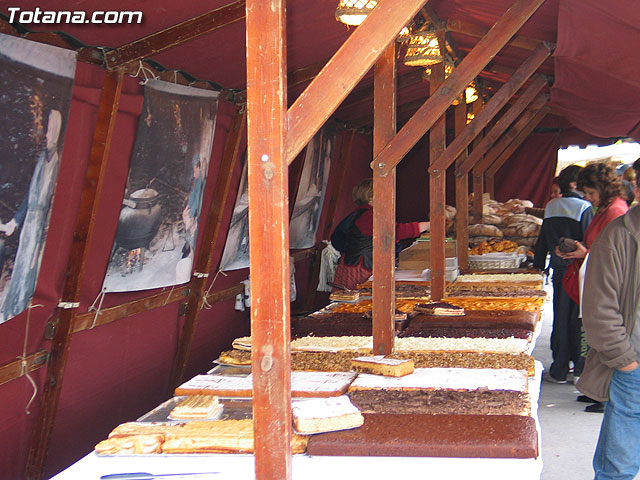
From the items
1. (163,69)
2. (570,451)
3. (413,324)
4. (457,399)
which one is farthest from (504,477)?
(163,69)

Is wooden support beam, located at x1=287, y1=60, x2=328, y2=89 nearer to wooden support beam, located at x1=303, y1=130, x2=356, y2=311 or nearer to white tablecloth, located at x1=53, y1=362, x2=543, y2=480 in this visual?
wooden support beam, located at x1=303, y1=130, x2=356, y2=311

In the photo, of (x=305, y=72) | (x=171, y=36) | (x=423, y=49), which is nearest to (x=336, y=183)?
(x=305, y=72)

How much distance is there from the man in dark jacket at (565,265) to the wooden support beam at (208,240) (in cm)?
322

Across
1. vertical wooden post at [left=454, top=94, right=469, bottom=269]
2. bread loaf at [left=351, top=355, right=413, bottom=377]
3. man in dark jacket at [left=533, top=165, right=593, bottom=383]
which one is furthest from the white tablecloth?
vertical wooden post at [left=454, top=94, right=469, bottom=269]

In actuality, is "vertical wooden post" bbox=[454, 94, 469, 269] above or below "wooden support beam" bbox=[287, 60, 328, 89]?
below

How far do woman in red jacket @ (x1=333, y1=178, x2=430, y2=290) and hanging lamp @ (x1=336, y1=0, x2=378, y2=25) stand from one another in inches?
117

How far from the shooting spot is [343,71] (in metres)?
2.29

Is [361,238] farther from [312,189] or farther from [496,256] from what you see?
[312,189]

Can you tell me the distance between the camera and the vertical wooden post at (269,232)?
2213mm

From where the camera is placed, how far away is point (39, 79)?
3525mm

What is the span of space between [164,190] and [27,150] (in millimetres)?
1654

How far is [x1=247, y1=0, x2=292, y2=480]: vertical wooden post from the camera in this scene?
2.21 m

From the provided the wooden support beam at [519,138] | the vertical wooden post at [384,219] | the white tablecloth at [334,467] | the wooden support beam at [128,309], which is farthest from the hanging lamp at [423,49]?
the wooden support beam at [519,138]

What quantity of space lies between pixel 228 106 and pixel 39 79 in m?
2.84
